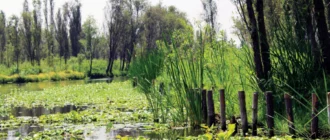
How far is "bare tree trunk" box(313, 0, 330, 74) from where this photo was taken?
7879mm

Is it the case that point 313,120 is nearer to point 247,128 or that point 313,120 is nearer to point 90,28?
point 247,128

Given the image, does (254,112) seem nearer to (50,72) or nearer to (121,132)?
(121,132)

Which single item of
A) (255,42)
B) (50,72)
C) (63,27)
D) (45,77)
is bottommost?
(45,77)

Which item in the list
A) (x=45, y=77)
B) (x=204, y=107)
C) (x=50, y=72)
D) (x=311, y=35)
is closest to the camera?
(x=311, y=35)

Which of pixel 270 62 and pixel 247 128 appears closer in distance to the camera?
pixel 247 128

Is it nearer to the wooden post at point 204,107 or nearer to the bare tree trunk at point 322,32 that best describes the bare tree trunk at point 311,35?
the bare tree trunk at point 322,32

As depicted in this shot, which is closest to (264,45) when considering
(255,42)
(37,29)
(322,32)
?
(255,42)

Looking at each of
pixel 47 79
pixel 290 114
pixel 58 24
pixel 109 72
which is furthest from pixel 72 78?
pixel 290 114

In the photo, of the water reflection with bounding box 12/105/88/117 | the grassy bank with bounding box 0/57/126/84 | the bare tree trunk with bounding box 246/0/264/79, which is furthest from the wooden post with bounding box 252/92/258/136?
the grassy bank with bounding box 0/57/126/84

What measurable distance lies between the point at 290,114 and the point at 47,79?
113ft

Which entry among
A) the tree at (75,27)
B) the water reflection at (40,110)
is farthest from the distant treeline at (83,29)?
the water reflection at (40,110)

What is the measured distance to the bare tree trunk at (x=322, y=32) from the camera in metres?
7.88

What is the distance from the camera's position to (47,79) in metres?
38.9

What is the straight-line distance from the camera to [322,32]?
26.3 feet
